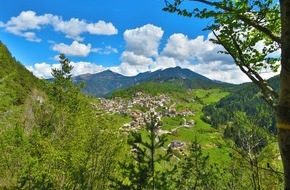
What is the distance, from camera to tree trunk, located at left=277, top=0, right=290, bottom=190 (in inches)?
171

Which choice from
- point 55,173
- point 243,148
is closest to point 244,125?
point 243,148

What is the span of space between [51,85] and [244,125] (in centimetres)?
6003

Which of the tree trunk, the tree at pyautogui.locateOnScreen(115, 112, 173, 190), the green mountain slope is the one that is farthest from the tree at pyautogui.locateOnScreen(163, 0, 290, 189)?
the green mountain slope

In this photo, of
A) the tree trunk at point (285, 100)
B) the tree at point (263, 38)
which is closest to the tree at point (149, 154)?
the tree at point (263, 38)

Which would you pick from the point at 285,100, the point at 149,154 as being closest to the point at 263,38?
the point at 285,100

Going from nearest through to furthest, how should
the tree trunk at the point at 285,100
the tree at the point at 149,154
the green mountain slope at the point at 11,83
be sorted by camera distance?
the tree trunk at the point at 285,100 → the tree at the point at 149,154 → the green mountain slope at the point at 11,83

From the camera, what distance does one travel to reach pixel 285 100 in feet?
14.3

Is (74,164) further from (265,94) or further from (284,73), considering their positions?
(284,73)

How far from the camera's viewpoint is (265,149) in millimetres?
15625

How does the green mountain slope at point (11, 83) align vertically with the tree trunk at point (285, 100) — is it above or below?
above

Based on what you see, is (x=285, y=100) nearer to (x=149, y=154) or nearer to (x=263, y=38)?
(x=263, y=38)

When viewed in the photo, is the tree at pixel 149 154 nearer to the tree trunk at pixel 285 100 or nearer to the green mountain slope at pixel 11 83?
the green mountain slope at pixel 11 83

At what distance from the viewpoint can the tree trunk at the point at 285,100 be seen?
4.34 m

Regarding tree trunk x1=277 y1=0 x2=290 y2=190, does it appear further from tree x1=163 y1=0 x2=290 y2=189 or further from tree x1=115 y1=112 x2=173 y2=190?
tree x1=115 y1=112 x2=173 y2=190
